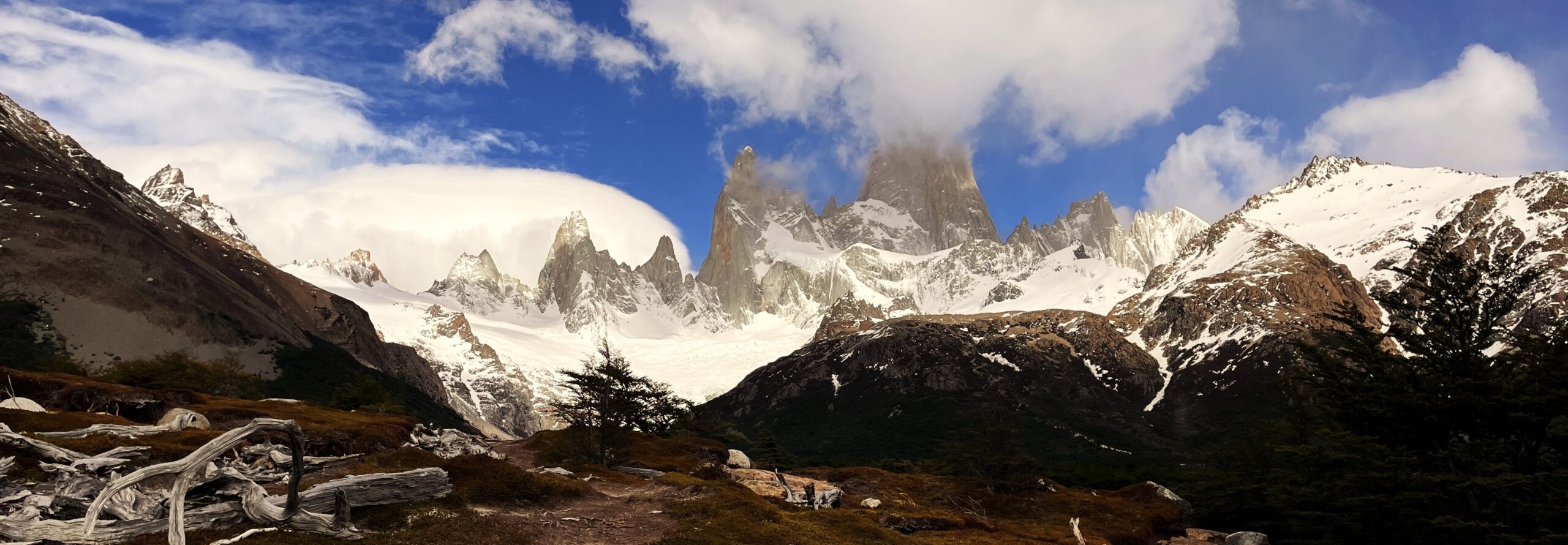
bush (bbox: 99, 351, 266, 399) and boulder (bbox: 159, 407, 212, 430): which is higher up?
bush (bbox: 99, 351, 266, 399)

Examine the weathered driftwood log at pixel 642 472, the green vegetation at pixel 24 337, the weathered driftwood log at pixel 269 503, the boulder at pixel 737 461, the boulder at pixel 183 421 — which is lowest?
the weathered driftwood log at pixel 269 503

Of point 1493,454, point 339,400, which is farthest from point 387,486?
point 339,400

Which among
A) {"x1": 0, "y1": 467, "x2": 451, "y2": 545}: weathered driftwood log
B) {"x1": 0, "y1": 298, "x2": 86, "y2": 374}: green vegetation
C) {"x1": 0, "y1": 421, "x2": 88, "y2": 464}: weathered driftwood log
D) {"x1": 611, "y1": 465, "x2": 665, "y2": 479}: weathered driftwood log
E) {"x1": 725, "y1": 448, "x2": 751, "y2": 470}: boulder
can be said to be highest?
{"x1": 0, "y1": 298, "x2": 86, "y2": 374}: green vegetation

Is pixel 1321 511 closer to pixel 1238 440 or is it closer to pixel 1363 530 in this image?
pixel 1363 530

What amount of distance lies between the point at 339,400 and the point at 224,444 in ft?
332

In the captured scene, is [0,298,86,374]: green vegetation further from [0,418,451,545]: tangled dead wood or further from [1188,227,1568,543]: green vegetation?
[1188,227,1568,543]: green vegetation

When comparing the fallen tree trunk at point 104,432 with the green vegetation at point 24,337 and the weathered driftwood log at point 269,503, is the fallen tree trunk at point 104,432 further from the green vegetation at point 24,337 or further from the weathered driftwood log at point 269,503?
the green vegetation at point 24,337

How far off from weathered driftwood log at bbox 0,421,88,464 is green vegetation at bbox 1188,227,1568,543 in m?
55.9

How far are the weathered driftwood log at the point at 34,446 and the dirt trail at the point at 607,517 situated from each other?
50.9ft

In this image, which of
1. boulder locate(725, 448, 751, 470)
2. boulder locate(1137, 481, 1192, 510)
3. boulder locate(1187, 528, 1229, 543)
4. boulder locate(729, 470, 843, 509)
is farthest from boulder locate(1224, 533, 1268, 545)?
boulder locate(725, 448, 751, 470)

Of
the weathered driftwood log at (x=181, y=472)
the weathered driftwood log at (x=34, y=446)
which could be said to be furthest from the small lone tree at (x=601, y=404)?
the weathered driftwood log at (x=181, y=472)

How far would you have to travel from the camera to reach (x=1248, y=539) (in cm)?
5297

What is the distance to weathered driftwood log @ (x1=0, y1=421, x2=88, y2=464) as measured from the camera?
28.7 meters

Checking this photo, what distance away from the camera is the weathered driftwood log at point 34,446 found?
94.0 ft
